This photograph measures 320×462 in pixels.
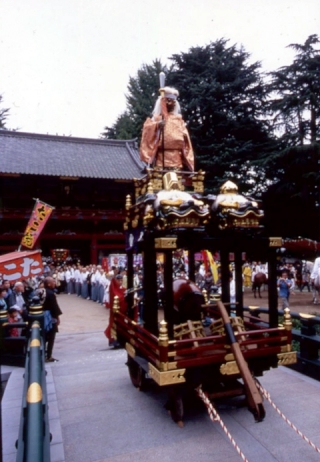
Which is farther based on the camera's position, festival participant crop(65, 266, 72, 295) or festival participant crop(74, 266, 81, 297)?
festival participant crop(65, 266, 72, 295)

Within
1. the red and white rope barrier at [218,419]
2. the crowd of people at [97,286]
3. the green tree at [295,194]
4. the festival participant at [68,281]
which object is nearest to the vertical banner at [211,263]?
the crowd of people at [97,286]

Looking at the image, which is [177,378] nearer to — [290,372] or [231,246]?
[231,246]

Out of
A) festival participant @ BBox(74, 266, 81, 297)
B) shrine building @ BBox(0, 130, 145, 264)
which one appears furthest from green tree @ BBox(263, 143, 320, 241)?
festival participant @ BBox(74, 266, 81, 297)

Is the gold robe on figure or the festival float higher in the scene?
the gold robe on figure

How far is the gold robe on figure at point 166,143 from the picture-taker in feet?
21.1

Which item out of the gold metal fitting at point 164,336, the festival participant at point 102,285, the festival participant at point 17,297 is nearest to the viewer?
the gold metal fitting at point 164,336

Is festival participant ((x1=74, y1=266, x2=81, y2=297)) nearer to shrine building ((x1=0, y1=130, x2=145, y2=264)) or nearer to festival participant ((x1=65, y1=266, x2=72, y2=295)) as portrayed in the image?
festival participant ((x1=65, y1=266, x2=72, y2=295))

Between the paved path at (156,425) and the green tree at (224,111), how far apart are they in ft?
71.6

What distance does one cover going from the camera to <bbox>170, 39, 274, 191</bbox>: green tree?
27.7 meters

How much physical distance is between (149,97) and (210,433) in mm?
38425

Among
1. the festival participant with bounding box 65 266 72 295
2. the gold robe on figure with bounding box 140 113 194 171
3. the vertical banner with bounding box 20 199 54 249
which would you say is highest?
the gold robe on figure with bounding box 140 113 194 171

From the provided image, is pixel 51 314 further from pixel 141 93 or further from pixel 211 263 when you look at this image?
pixel 141 93

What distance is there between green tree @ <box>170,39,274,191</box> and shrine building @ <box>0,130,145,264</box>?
5.86 m

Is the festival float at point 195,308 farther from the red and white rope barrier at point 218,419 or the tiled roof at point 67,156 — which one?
the tiled roof at point 67,156
